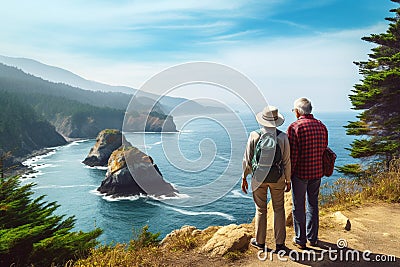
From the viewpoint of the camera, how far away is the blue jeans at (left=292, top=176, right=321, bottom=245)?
144 inches

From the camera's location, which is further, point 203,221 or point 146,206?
point 146,206

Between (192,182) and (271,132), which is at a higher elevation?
(271,132)

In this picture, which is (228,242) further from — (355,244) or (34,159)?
(34,159)

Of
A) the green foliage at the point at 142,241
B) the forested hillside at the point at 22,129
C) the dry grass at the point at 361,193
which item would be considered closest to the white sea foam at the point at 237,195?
the dry grass at the point at 361,193

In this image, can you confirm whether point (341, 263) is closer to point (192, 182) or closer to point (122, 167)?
point (192, 182)

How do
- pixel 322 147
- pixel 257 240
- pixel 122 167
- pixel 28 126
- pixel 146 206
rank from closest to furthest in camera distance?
pixel 322 147 → pixel 257 240 → pixel 146 206 → pixel 122 167 → pixel 28 126

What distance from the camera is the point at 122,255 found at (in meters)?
3.67

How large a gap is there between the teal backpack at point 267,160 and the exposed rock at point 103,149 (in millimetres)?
55695

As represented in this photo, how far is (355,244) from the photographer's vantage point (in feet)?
13.3

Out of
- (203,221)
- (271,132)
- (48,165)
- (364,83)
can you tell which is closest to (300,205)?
(271,132)

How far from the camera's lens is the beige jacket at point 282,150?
3.34m

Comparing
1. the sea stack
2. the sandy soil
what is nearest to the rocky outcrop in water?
the sandy soil

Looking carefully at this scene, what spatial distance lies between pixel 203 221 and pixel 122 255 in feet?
80.9
